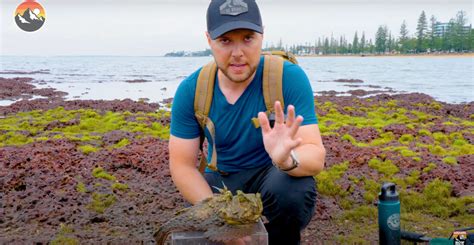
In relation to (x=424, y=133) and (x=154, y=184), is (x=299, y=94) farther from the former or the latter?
(x=424, y=133)

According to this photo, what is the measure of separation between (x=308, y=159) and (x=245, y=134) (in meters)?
0.72

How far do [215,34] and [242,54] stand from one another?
27 cm

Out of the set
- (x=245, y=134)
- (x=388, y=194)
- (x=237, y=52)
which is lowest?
(x=388, y=194)

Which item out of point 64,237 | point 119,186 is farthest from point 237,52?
point 119,186

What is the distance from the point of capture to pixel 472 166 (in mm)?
9367

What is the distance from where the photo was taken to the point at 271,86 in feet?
13.4

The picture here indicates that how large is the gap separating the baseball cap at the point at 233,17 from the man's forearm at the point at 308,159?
40.2 inches

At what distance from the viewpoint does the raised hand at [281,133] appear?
123 inches

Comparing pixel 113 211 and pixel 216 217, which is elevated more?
pixel 216 217

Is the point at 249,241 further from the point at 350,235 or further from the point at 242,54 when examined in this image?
the point at 350,235

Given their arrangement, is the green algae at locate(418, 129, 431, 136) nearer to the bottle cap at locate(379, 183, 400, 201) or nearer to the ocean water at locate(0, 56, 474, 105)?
the bottle cap at locate(379, 183, 400, 201)

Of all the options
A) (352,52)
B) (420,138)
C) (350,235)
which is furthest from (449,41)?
(350,235)

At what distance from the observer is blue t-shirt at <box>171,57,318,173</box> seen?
405cm

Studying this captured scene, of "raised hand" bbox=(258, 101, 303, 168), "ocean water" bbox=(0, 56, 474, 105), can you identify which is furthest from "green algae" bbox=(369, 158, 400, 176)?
"ocean water" bbox=(0, 56, 474, 105)
